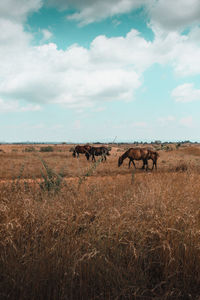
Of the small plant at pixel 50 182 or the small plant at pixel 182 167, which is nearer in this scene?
the small plant at pixel 50 182

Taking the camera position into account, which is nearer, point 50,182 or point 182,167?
point 50,182

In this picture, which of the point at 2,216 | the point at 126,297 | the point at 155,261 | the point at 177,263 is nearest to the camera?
the point at 126,297

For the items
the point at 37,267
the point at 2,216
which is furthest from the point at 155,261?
the point at 2,216

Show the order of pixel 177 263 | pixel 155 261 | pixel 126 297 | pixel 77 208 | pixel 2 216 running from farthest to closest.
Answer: pixel 77 208 → pixel 2 216 → pixel 155 261 → pixel 177 263 → pixel 126 297

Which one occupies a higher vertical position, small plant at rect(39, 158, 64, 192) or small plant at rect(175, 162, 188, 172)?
small plant at rect(39, 158, 64, 192)

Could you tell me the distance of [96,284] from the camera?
256 centimetres

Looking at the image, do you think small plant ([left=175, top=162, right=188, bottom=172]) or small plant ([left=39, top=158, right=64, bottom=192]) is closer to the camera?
small plant ([left=39, top=158, right=64, bottom=192])

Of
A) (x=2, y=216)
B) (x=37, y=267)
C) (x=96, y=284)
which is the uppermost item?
(x=2, y=216)

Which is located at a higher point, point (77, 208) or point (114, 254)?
point (77, 208)

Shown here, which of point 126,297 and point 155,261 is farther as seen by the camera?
point 155,261

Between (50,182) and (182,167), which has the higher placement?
(50,182)

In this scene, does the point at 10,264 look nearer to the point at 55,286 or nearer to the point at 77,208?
the point at 55,286

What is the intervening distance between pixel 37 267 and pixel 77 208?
1376 mm

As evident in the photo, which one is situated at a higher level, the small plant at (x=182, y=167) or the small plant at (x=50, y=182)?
the small plant at (x=50, y=182)
